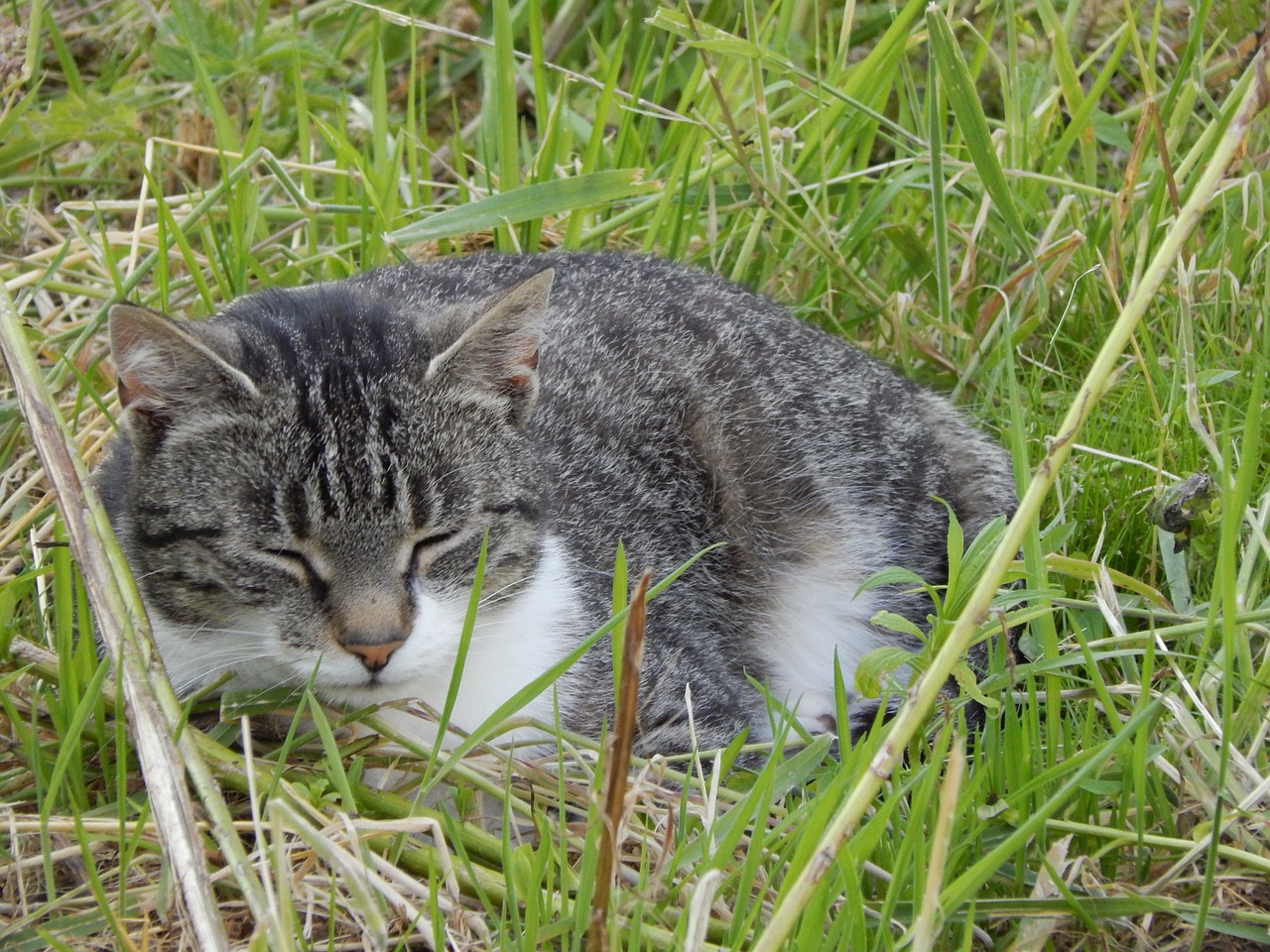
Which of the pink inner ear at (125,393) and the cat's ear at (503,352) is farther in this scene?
the cat's ear at (503,352)

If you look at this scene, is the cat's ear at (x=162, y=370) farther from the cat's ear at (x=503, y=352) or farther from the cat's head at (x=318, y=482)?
the cat's ear at (x=503, y=352)

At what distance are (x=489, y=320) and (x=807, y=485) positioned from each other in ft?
4.11

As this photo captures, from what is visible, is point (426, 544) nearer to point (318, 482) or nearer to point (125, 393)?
point (318, 482)

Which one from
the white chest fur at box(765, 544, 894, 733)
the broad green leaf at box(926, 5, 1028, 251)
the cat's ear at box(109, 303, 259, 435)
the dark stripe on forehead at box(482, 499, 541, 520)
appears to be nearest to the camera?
the cat's ear at box(109, 303, 259, 435)

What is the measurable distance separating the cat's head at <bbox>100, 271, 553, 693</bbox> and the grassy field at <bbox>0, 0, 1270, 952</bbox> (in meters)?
0.17

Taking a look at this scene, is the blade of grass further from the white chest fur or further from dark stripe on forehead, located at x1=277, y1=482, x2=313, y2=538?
the white chest fur

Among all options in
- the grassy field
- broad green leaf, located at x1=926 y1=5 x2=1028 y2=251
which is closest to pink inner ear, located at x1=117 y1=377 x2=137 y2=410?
the grassy field

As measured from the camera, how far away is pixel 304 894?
89.7 inches

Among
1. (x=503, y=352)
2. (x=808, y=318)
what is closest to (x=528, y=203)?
(x=808, y=318)

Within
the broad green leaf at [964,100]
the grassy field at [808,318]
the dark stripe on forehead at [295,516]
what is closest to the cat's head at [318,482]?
the dark stripe on forehead at [295,516]

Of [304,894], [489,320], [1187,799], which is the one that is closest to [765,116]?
[489,320]

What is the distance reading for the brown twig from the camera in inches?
66.2

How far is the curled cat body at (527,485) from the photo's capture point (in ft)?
8.32

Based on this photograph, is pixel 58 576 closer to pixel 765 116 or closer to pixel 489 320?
pixel 489 320
